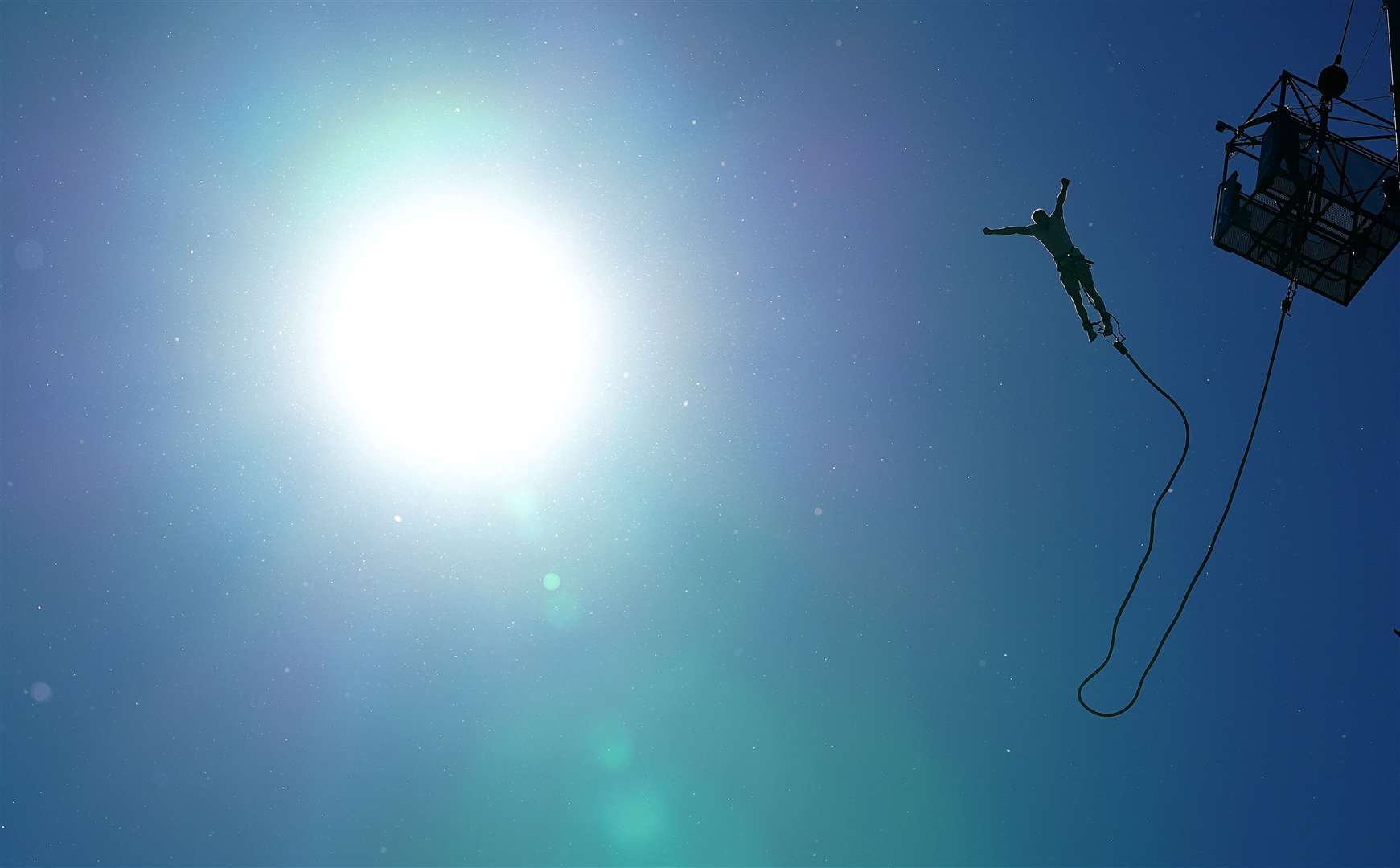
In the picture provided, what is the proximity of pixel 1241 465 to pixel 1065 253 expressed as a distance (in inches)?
122

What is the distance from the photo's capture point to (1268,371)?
9828 millimetres

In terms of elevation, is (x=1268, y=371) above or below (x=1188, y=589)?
above

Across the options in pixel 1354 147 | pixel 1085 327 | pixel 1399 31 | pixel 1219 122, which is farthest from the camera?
pixel 1085 327

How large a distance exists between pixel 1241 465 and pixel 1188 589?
1.51 m

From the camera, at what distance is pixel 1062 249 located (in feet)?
35.7

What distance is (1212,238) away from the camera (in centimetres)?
1029

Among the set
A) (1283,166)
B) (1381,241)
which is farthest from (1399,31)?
(1381,241)

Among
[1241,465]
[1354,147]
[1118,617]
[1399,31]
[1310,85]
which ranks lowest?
[1118,617]

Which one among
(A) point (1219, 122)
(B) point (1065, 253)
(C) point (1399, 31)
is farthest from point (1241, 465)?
(C) point (1399, 31)

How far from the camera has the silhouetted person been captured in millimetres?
10648

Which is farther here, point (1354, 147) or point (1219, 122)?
point (1219, 122)

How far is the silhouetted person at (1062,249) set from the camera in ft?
34.9

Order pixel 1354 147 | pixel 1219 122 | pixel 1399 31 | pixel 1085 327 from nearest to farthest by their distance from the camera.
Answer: pixel 1399 31 < pixel 1354 147 < pixel 1219 122 < pixel 1085 327

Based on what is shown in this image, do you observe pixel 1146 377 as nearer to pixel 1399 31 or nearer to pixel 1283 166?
pixel 1283 166
